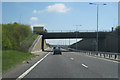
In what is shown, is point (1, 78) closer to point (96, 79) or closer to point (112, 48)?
point (96, 79)

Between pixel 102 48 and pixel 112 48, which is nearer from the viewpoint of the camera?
pixel 112 48

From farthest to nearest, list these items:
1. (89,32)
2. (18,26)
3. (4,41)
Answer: (89,32), (18,26), (4,41)

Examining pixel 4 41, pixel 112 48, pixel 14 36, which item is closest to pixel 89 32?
pixel 112 48

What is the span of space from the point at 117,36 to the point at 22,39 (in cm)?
2787

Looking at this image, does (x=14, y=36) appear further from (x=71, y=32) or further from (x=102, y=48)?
(x=102, y=48)

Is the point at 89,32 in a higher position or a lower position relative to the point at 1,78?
higher

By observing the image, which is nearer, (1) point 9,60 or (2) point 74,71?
(2) point 74,71

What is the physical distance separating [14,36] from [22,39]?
546 centimetres

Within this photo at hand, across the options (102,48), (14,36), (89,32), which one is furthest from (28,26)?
(102,48)

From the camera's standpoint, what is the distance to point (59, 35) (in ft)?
228

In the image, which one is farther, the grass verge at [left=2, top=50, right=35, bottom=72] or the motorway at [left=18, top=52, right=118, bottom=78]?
the grass verge at [left=2, top=50, right=35, bottom=72]

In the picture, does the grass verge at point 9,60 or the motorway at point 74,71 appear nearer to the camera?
the motorway at point 74,71

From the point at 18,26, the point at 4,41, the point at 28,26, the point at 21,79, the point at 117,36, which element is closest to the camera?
the point at 21,79

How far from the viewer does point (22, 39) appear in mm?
61375
